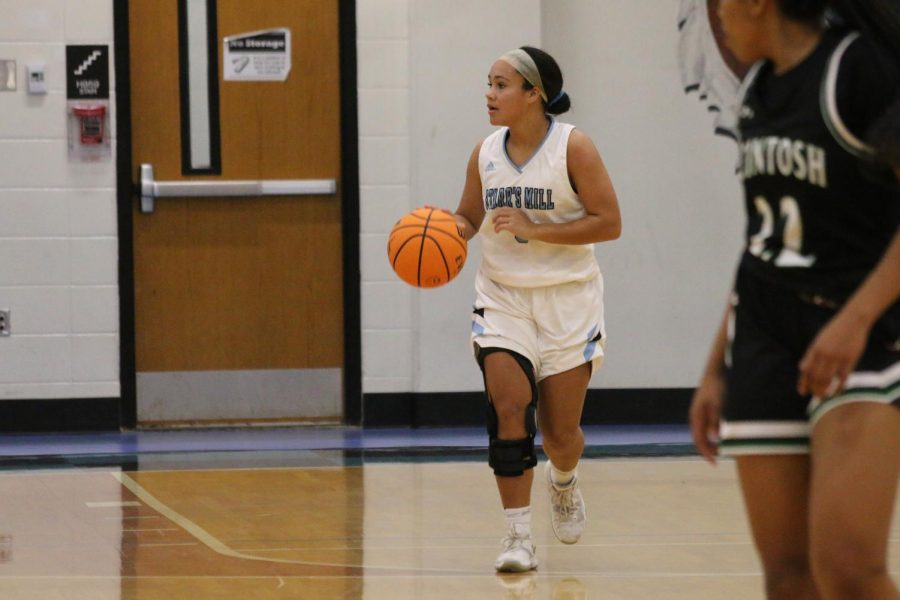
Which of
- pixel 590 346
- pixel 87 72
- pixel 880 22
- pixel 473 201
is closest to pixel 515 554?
pixel 590 346

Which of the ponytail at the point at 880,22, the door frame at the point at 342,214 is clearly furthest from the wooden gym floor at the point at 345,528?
the ponytail at the point at 880,22

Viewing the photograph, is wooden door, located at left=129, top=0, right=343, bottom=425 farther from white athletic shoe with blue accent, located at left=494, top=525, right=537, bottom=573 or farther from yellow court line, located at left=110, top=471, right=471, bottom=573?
white athletic shoe with blue accent, located at left=494, top=525, right=537, bottom=573

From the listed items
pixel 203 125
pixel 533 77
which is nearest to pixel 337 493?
pixel 533 77

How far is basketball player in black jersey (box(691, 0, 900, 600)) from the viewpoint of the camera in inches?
90.0

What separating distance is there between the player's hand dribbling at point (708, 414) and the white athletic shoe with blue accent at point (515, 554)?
2.04m

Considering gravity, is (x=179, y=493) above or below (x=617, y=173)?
below

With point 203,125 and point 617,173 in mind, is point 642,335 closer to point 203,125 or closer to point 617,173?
point 617,173

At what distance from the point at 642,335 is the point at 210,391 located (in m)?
2.38

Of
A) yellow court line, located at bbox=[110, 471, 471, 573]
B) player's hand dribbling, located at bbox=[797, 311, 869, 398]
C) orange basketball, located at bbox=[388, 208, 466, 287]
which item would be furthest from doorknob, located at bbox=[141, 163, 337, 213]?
player's hand dribbling, located at bbox=[797, 311, 869, 398]

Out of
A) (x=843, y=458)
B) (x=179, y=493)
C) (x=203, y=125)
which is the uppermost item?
(x=203, y=125)

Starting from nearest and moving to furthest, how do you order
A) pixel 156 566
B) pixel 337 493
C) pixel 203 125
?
pixel 156 566, pixel 337 493, pixel 203 125

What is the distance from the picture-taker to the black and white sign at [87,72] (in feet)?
25.6

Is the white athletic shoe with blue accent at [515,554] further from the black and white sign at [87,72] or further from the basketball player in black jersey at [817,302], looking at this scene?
the black and white sign at [87,72]

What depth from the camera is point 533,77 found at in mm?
4824
